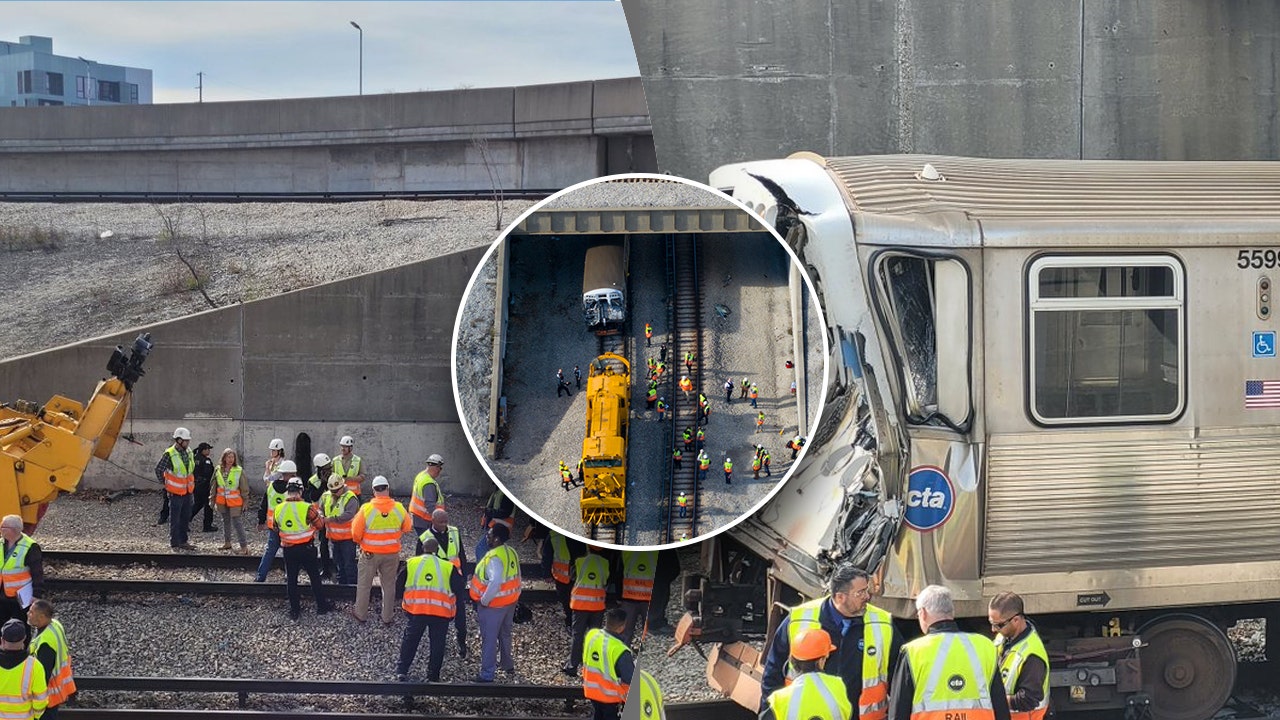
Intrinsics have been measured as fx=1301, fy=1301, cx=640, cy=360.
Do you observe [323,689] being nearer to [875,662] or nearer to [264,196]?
[875,662]

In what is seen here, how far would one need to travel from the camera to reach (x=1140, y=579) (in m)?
7.71

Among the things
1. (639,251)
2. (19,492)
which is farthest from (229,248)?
(639,251)

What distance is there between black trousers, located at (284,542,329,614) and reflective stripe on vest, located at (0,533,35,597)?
2138mm

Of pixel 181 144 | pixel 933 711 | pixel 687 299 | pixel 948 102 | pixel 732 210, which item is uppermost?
pixel 181 144

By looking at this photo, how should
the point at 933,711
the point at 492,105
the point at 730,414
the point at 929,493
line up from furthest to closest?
the point at 492,105 < the point at 929,493 < the point at 730,414 < the point at 933,711

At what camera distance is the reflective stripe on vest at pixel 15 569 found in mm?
10531

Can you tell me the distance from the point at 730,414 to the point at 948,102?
21.7ft

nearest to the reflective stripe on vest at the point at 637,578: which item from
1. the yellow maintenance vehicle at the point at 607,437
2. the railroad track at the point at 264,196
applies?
the yellow maintenance vehicle at the point at 607,437

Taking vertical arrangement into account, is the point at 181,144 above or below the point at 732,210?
above

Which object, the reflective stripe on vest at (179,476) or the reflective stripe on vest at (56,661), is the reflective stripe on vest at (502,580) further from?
the reflective stripe on vest at (179,476)

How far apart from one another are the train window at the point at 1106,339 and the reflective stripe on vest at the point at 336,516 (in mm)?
7396

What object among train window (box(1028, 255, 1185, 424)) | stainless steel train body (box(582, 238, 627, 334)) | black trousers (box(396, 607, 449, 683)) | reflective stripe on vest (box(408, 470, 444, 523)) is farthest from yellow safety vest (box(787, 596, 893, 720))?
reflective stripe on vest (box(408, 470, 444, 523))

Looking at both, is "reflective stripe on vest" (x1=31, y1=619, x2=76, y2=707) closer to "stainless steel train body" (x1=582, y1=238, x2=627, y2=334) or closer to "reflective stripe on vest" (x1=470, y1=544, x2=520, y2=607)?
"reflective stripe on vest" (x1=470, y1=544, x2=520, y2=607)

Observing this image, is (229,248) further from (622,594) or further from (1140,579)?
(1140,579)
